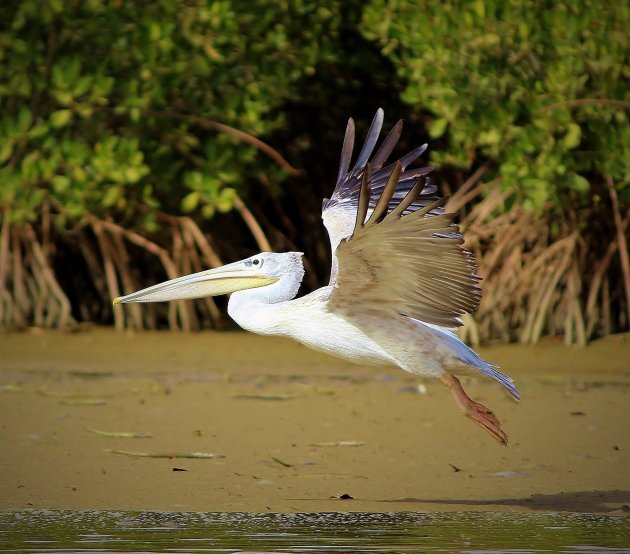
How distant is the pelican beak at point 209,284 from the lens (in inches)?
261

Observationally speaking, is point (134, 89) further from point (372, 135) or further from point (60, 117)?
point (372, 135)

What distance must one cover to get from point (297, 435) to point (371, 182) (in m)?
1.54

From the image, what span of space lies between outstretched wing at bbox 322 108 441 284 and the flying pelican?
0.01m

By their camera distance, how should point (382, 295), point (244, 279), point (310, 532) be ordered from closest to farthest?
point (310, 532) < point (382, 295) < point (244, 279)

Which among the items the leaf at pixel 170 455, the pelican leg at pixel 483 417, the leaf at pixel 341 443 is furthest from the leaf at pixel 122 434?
the pelican leg at pixel 483 417

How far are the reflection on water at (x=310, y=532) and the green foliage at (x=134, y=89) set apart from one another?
5.14 m

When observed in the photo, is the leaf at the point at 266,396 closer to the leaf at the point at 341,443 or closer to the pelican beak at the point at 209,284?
the leaf at the point at 341,443

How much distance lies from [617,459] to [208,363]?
4.22 m

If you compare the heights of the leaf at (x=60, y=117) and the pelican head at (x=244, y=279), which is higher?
the leaf at (x=60, y=117)

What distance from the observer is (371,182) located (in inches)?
277

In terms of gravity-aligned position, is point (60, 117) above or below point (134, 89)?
below

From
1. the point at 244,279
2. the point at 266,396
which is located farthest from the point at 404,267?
the point at 266,396

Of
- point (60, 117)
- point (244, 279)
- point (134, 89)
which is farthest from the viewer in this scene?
point (134, 89)

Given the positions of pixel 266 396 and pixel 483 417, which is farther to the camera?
pixel 266 396
